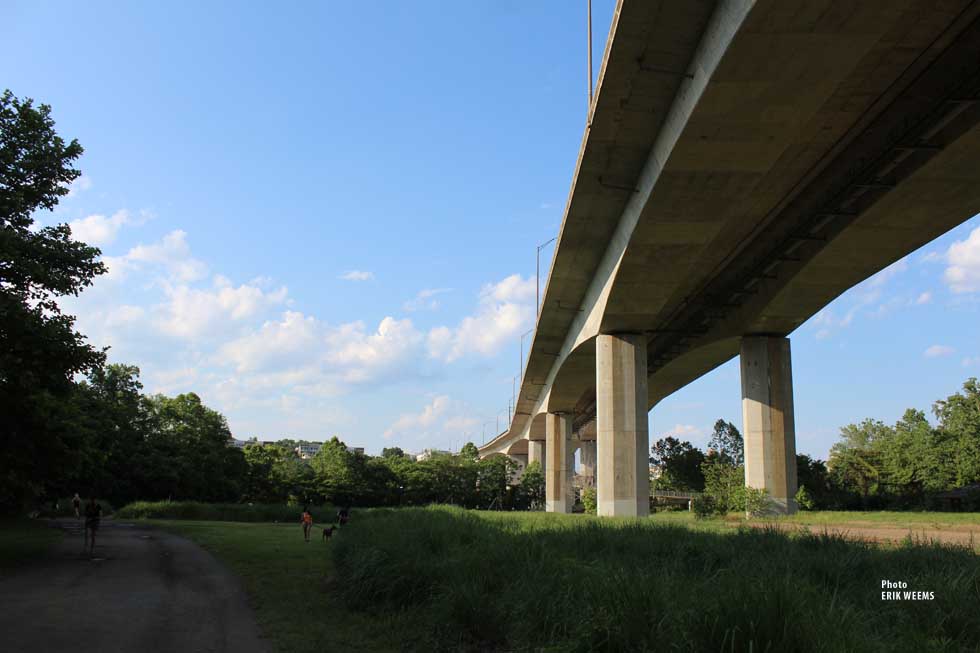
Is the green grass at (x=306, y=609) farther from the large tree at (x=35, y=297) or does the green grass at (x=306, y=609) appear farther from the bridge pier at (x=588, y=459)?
the bridge pier at (x=588, y=459)

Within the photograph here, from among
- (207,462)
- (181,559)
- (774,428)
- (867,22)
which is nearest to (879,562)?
(867,22)

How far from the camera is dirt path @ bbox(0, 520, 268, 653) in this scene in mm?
8875

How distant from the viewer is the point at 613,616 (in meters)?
5.97

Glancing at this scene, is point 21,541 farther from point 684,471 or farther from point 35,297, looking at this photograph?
point 684,471

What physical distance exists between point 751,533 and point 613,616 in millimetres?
8187

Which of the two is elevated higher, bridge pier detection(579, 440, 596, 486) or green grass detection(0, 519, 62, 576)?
bridge pier detection(579, 440, 596, 486)

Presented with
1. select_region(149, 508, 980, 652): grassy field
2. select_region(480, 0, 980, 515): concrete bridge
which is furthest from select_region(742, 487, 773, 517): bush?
select_region(149, 508, 980, 652): grassy field

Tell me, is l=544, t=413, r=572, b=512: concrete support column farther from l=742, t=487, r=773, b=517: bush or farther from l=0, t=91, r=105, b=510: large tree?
l=0, t=91, r=105, b=510: large tree

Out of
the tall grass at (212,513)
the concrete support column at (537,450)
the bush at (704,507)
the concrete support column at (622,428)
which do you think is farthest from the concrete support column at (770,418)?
the concrete support column at (537,450)

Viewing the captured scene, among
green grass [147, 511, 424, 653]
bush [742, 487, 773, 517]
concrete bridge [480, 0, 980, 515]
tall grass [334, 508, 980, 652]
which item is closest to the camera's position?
tall grass [334, 508, 980, 652]

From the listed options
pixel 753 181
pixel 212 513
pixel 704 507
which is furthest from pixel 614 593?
pixel 212 513

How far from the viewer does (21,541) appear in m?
23.2

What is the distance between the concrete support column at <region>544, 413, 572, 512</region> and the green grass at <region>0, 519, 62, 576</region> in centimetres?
3533

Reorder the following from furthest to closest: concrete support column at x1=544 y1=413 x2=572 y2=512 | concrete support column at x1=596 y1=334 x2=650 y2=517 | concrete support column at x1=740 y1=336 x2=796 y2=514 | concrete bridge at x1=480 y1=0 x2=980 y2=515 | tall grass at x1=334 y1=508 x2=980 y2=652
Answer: concrete support column at x1=544 y1=413 x2=572 y2=512, concrete support column at x1=740 y1=336 x2=796 y2=514, concrete support column at x1=596 y1=334 x2=650 y2=517, concrete bridge at x1=480 y1=0 x2=980 y2=515, tall grass at x1=334 y1=508 x2=980 y2=652
